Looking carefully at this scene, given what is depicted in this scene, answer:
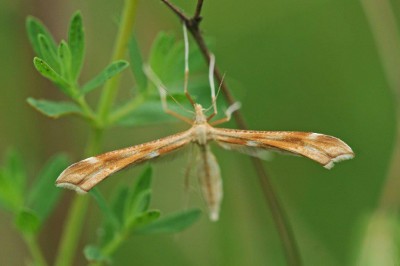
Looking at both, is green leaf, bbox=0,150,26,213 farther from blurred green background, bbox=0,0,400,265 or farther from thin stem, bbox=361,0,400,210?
thin stem, bbox=361,0,400,210

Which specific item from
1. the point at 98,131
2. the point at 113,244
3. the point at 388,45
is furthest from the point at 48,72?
the point at 388,45

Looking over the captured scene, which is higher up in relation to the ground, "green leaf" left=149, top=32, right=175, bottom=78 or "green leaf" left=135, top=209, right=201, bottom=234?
"green leaf" left=149, top=32, right=175, bottom=78

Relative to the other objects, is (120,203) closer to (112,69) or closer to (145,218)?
(145,218)

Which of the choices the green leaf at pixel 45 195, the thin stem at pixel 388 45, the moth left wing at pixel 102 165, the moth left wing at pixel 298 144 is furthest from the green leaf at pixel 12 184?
the thin stem at pixel 388 45

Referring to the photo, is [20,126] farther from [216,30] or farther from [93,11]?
[216,30]

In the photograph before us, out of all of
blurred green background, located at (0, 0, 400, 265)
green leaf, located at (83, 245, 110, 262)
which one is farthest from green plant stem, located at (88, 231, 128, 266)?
blurred green background, located at (0, 0, 400, 265)
